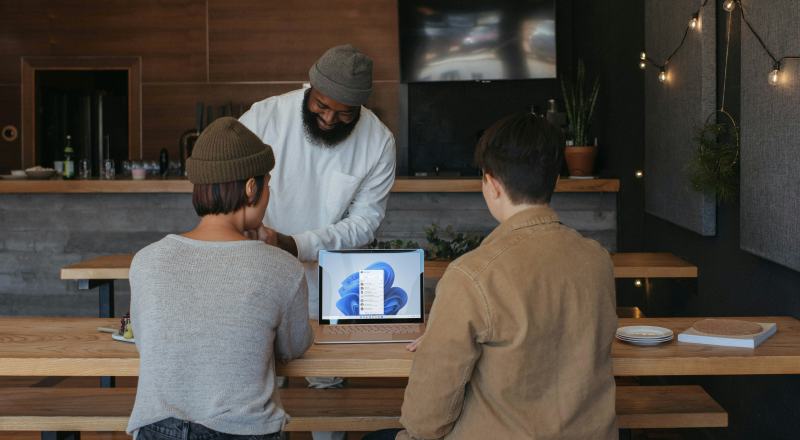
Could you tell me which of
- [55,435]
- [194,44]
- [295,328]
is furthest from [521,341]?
[194,44]

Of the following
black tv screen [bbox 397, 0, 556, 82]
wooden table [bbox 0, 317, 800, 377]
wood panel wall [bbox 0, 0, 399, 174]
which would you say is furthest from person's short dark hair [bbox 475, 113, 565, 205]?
wood panel wall [bbox 0, 0, 399, 174]

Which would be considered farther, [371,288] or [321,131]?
[321,131]

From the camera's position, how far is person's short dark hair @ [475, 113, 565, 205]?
45.0 inches

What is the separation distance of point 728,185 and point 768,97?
0.41 meters

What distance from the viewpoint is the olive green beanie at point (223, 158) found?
51.1 inches

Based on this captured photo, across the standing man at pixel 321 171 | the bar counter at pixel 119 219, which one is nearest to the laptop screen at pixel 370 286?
the standing man at pixel 321 171

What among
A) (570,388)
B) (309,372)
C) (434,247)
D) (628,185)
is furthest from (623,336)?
(628,185)

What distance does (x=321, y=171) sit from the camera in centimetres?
231

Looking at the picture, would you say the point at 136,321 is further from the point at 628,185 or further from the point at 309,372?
the point at 628,185

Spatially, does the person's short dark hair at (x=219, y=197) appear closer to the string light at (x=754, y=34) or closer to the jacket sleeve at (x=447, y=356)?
the jacket sleeve at (x=447, y=356)

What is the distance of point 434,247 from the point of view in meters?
3.10

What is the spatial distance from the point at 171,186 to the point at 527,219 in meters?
3.00

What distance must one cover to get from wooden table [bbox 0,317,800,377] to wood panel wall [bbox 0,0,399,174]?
3.88 m

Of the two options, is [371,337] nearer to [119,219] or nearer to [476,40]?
[119,219]
